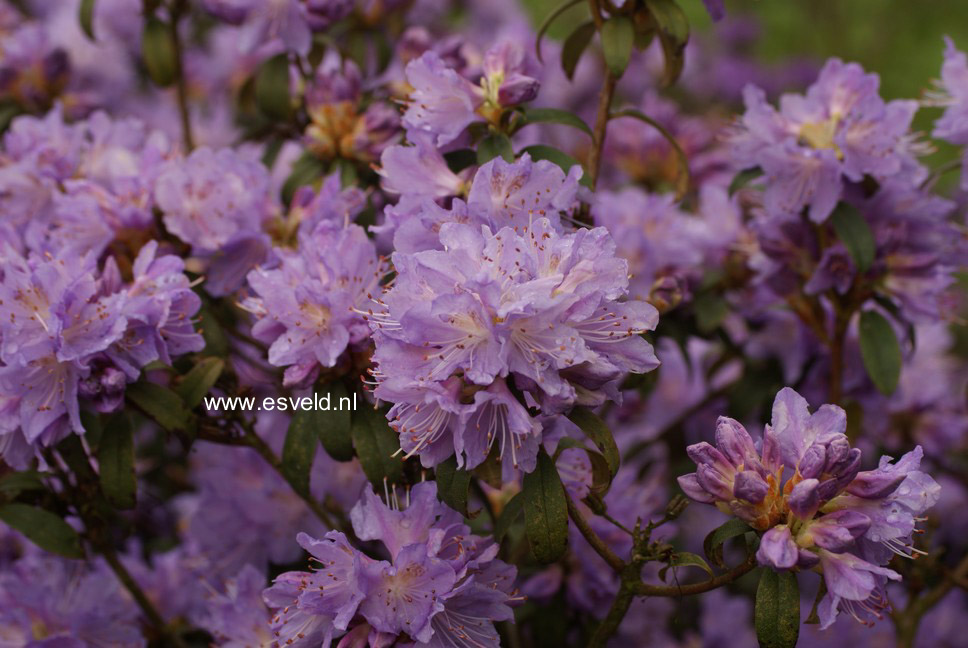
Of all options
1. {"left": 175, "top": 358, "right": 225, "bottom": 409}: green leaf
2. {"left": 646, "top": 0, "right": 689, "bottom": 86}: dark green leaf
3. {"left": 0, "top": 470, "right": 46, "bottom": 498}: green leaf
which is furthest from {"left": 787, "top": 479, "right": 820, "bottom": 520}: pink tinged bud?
{"left": 0, "top": 470, "right": 46, "bottom": 498}: green leaf

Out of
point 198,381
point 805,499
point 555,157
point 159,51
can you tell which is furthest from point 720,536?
point 159,51

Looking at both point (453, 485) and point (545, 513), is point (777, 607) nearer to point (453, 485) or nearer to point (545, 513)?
point (545, 513)

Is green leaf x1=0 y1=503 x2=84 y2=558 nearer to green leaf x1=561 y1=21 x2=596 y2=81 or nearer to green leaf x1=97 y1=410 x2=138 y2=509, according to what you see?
green leaf x1=97 y1=410 x2=138 y2=509

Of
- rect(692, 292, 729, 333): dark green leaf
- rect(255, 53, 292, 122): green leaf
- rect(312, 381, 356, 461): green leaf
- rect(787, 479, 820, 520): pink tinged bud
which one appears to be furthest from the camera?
rect(255, 53, 292, 122): green leaf

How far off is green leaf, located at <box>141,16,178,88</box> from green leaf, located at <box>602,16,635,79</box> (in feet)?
3.90

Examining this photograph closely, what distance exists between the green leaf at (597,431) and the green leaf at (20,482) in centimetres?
108

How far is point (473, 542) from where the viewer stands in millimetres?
1634

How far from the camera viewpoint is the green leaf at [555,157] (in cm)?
187

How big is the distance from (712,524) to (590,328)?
1.81 m

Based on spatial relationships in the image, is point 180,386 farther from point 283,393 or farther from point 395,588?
point 395,588

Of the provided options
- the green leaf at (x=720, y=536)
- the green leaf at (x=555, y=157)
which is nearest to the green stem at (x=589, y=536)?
the green leaf at (x=720, y=536)

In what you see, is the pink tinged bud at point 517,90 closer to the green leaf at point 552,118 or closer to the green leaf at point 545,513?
the green leaf at point 552,118

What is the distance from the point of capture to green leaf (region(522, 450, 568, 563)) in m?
1.58

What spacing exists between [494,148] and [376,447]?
1.85 feet
